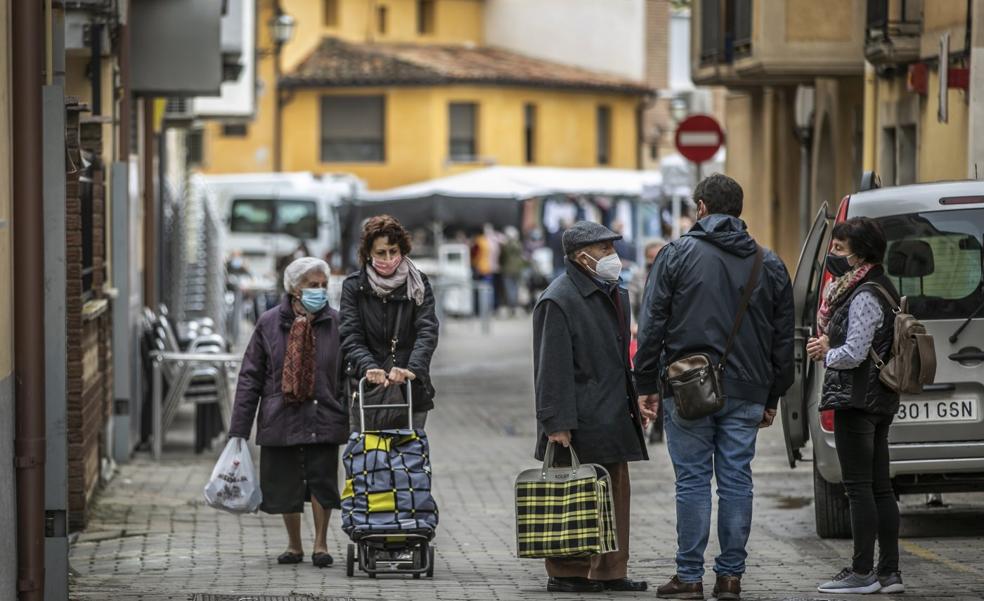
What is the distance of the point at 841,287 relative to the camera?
915 centimetres

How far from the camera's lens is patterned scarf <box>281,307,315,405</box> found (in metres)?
10.4

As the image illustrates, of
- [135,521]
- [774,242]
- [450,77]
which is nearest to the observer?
[135,521]

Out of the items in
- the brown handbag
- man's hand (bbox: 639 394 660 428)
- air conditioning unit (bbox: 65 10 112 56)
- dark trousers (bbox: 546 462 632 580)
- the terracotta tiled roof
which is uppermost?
the terracotta tiled roof

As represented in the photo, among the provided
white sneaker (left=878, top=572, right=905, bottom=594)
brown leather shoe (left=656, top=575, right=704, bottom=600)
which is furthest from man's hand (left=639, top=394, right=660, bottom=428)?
white sneaker (left=878, top=572, right=905, bottom=594)

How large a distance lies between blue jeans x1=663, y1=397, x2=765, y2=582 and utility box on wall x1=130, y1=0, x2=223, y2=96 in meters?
9.75

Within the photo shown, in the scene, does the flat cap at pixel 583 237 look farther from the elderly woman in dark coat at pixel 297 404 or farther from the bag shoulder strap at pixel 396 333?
the elderly woman in dark coat at pixel 297 404

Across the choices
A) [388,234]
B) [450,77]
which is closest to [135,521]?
[388,234]

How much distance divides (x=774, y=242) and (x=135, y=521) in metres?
16.0

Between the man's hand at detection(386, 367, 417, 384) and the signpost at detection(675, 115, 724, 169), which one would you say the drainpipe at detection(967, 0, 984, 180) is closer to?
the man's hand at detection(386, 367, 417, 384)

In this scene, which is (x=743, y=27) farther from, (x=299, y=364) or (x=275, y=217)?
(x=275, y=217)

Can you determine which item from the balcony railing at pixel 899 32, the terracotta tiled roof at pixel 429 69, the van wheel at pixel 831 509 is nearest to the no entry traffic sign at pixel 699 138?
the balcony railing at pixel 899 32

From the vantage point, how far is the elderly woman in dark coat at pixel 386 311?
393 inches

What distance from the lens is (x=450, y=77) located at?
59.1 m

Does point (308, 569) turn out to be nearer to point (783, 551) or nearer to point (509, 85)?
point (783, 551)
